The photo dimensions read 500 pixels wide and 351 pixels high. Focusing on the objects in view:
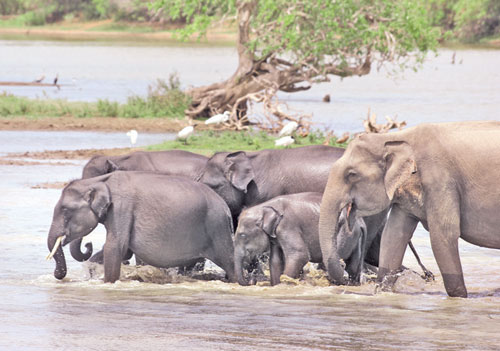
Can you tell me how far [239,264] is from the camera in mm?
9266

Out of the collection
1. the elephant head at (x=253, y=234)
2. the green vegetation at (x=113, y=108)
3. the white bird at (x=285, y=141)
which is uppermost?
the elephant head at (x=253, y=234)

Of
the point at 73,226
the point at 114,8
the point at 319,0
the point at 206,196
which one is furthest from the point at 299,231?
the point at 114,8

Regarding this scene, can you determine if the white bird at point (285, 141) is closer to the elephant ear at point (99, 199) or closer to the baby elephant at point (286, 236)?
the baby elephant at point (286, 236)

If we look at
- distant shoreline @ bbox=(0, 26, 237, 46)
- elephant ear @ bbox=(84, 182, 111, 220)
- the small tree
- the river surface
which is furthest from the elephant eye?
distant shoreline @ bbox=(0, 26, 237, 46)

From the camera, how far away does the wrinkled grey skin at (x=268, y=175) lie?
10148 millimetres

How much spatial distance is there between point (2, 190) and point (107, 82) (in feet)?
102

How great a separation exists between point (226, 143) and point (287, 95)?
18631 millimetres

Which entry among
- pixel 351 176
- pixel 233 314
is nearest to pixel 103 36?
pixel 351 176

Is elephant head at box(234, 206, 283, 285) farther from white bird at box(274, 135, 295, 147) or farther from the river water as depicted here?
white bird at box(274, 135, 295, 147)

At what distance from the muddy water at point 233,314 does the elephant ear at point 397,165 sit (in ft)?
3.20

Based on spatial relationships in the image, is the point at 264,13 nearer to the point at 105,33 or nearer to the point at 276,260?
the point at 276,260

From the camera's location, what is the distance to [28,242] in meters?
11.4

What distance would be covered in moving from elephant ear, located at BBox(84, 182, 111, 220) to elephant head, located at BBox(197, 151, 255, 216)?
138 cm

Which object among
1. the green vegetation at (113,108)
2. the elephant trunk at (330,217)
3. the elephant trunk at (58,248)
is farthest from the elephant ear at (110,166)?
the green vegetation at (113,108)
